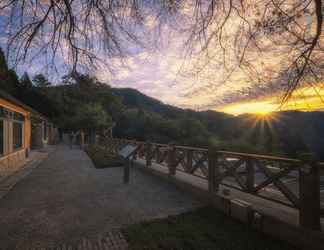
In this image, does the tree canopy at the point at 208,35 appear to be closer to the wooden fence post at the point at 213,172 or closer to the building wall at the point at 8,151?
the wooden fence post at the point at 213,172

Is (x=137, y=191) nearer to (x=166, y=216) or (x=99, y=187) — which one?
(x=99, y=187)

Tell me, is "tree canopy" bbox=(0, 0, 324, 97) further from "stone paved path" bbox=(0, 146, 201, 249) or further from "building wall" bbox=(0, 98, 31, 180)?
"building wall" bbox=(0, 98, 31, 180)

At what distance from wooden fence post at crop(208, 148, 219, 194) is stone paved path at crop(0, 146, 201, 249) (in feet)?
1.45

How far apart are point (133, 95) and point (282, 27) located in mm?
55542

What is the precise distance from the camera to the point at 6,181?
543cm

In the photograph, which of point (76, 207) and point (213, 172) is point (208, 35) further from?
point (76, 207)

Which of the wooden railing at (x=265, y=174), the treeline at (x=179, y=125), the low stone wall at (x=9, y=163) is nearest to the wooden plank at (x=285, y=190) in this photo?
the wooden railing at (x=265, y=174)

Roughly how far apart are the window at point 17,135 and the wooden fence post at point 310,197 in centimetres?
976

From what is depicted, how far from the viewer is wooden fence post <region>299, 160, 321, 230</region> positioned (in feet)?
7.50

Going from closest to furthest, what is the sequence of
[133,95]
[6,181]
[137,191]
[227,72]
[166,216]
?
[227,72] < [166,216] < [137,191] < [6,181] < [133,95]

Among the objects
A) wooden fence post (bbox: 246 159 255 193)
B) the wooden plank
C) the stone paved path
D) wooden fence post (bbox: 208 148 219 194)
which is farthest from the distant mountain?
the stone paved path

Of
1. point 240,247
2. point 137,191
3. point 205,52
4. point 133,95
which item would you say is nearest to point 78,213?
point 137,191

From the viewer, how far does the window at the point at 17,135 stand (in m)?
8.06

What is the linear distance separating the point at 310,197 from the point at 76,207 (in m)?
3.87
